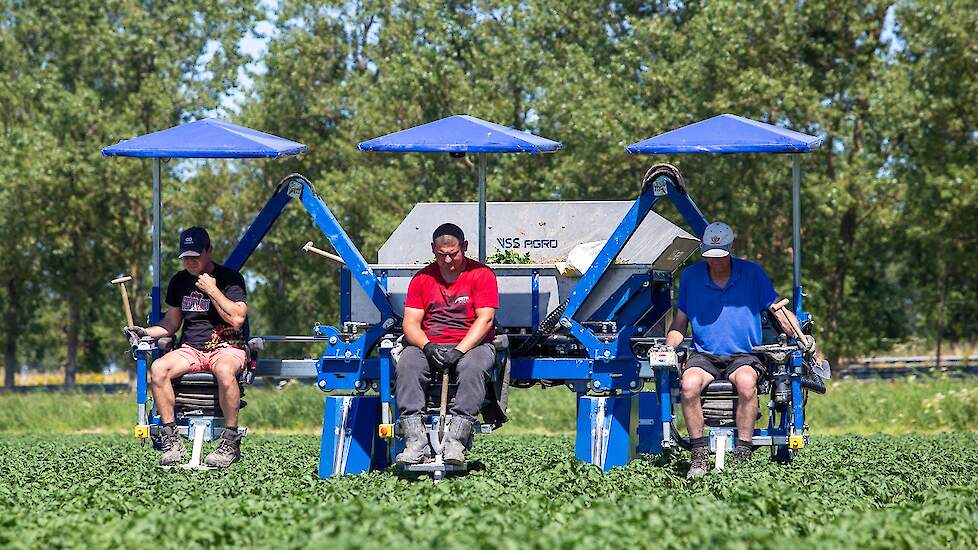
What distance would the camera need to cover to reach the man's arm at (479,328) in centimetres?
1206

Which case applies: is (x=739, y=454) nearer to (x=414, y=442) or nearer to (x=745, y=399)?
(x=745, y=399)

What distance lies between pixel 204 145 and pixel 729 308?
4.58 metres

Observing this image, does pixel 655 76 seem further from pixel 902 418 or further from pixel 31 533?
pixel 31 533

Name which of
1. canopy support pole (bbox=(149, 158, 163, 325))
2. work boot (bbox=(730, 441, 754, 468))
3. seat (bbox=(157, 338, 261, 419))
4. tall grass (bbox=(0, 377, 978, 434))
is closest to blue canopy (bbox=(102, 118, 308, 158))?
canopy support pole (bbox=(149, 158, 163, 325))

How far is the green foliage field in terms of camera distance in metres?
7.52

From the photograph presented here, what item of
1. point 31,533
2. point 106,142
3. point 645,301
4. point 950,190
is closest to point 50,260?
point 106,142

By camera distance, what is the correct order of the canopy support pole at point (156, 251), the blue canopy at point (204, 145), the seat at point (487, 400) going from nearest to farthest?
the seat at point (487, 400), the blue canopy at point (204, 145), the canopy support pole at point (156, 251)

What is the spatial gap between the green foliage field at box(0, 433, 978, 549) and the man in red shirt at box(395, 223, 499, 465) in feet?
1.41

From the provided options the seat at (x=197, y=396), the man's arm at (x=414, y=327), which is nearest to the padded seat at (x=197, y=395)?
the seat at (x=197, y=396)

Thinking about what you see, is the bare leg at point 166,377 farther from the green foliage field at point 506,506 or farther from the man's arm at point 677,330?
the man's arm at point 677,330

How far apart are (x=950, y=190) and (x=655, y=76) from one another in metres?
7.82

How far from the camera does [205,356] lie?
13.3m

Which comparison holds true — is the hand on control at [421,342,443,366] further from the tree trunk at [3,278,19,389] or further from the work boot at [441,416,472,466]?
the tree trunk at [3,278,19,389]

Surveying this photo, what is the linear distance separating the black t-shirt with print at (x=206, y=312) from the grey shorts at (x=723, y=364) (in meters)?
3.82
